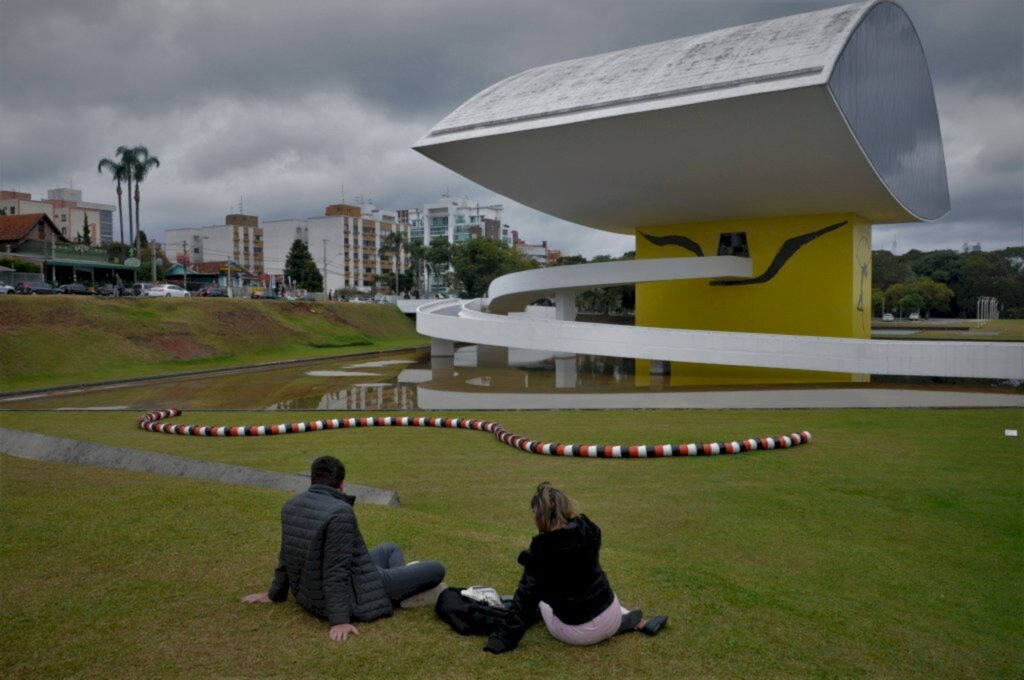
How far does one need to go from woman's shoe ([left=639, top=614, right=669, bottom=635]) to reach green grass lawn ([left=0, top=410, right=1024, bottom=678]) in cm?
8

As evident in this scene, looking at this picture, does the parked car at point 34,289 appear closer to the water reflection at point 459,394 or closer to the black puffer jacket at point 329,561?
the water reflection at point 459,394

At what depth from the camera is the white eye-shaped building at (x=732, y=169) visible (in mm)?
20391

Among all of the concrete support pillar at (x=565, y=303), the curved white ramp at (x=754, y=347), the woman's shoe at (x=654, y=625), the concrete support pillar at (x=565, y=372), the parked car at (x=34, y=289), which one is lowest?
the concrete support pillar at (x=565, y=372)

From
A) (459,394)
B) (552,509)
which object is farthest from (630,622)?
(459,394)

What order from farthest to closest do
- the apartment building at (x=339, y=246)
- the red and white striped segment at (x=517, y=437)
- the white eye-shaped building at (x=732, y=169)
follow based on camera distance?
1. the apartment building at (x=339, y=246)
2. the white eye-shaped building at (x=732, y=169)
3. the red and white striped segment at (x=517, y=437)

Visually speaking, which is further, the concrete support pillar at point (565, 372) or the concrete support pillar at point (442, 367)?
the concrete support pillar at point (442, 367)

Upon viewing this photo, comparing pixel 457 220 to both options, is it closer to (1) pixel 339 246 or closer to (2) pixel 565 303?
(1) pixel 339 246

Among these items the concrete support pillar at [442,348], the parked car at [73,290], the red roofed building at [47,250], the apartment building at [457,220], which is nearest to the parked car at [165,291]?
the parked car at [73,290]

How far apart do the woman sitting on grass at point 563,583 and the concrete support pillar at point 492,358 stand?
26.7m

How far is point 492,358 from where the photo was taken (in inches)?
1432

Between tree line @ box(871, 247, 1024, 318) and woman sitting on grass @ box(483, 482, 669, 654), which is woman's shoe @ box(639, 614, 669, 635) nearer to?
woman sitting on grass @ box(483, 482, 669, 654)

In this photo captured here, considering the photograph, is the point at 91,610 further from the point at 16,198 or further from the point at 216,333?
the point at 16,198

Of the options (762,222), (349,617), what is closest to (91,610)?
(349,617)

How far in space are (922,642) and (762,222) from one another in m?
25.1
